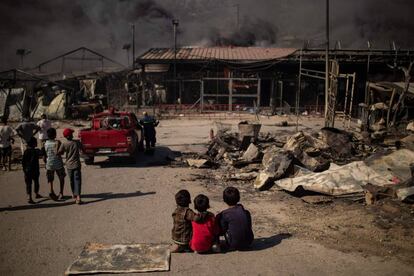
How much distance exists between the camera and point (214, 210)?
27.4 feet

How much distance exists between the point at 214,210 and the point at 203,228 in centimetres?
241

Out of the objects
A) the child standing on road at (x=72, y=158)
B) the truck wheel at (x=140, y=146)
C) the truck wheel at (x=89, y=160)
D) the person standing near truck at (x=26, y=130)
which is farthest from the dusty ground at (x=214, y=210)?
the truck wheel at (x=140, y=146)

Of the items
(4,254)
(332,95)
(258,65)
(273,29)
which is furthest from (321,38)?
(4,254)

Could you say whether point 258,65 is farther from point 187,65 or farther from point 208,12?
point 208,12

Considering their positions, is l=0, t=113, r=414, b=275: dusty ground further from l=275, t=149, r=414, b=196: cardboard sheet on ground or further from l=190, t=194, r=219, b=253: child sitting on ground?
l=275, t=149, r=414, b=196: cardboard sheet on ground

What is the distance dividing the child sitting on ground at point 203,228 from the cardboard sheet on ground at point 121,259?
505mm

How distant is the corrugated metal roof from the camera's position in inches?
1218

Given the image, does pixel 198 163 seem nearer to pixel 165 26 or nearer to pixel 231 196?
pixel 231 196

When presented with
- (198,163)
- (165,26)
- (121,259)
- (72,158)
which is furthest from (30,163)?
(165,26)

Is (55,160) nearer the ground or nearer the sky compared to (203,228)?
nearer the sky

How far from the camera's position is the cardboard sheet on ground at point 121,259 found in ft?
18.2

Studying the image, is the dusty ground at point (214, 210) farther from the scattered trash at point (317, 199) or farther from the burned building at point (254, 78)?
the burned building at point (254, 78)

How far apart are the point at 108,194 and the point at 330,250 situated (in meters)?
5.51

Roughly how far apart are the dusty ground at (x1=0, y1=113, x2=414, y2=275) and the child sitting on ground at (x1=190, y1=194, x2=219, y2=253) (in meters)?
0.18
